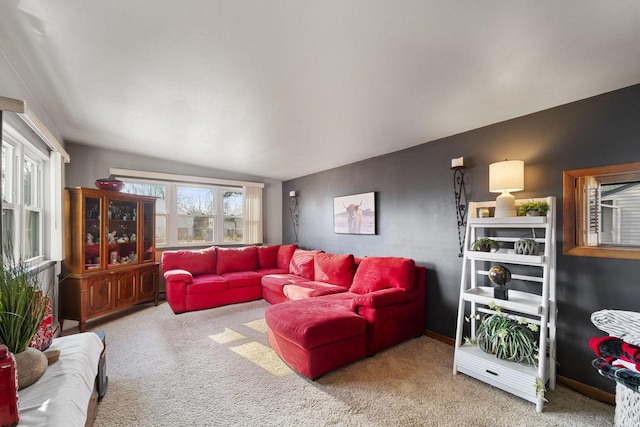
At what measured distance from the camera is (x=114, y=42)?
182cm


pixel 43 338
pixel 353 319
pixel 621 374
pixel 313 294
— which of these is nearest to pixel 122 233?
pixel 43 338

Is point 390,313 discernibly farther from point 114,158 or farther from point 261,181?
point 114,158

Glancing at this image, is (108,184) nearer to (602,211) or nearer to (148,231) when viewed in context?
(148,231)

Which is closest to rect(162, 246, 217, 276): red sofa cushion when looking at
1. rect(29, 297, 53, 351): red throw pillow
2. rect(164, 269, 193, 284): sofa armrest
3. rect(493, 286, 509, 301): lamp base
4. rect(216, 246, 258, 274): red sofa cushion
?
rect(216, 246, 258, 274): red sofa cushion

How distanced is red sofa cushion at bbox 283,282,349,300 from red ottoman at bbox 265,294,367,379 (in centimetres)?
71

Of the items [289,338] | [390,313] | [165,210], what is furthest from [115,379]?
[165,210]

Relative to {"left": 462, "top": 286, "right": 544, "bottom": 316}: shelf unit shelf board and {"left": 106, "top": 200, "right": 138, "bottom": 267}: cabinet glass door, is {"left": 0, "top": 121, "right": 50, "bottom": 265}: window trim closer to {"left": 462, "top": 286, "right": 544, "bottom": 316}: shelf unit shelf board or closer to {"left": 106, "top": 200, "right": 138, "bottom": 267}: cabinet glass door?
{"left": 106, "top": 200, "right": 138, "bottom": 267}: cabinet glass door

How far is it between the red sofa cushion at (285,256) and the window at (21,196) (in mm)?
3294

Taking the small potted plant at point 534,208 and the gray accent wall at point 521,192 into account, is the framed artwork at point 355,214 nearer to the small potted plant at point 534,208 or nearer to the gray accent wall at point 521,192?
the gray accent wall at point 521,192

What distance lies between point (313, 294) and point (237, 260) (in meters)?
2.11

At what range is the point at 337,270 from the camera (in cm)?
393

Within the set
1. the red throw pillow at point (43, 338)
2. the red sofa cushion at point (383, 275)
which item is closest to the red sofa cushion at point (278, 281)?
the red sofa cushion at point (383, 275)

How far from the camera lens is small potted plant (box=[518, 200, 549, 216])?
2.22 metres

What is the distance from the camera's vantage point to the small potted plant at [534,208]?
2.22m
